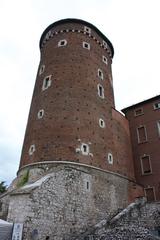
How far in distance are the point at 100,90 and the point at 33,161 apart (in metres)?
9.23

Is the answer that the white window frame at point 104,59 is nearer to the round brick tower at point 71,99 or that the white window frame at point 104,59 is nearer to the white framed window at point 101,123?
the round brick tower at point 71,99

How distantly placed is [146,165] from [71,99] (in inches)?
376

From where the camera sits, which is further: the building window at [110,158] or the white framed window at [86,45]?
the white framed window at [86,45]

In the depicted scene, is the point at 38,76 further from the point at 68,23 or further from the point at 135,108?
the point at 135,108

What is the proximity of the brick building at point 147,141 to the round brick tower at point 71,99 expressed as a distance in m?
3.91

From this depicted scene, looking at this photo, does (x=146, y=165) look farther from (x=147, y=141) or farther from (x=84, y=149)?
(x=84, y=149)

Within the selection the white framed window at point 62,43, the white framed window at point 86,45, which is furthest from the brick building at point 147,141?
the white framed window at point 62,43

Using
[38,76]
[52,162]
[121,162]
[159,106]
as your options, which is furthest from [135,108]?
[52,162]

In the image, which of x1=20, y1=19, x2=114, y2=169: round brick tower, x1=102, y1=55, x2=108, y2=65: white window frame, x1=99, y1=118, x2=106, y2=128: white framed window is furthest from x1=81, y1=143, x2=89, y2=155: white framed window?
x1=102, y1=55, x2=108, y2=65: white window frame

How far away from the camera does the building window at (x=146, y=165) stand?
2214cm

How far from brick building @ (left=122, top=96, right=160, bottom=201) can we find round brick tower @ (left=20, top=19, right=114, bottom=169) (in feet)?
12.8

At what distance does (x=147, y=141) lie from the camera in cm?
2327

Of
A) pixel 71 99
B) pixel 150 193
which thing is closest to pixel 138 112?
pixel 150 193

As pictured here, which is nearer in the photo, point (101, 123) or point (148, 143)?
point (101, 123)
